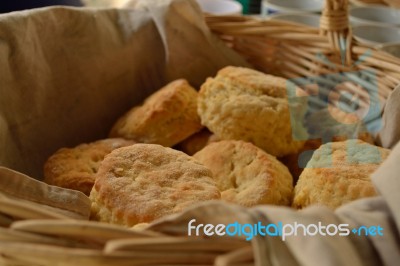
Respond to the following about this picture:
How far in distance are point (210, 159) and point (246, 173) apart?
8 centimetres

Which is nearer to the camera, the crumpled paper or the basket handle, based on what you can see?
the crumpled paper

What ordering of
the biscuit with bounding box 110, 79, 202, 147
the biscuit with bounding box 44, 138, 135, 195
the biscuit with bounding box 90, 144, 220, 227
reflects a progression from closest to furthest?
the biscuit with bounding box 90, 144, 220, 227 → the biscuit with bounding box 44, 138, 135, 195 → the biscuit with bounding box 110, 79, 202, 147

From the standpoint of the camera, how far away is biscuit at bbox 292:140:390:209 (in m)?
0.75

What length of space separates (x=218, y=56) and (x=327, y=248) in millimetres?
802

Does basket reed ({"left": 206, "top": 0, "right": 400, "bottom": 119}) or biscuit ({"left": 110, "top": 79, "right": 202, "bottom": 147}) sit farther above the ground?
basket reed ({"left": 206, "top": 0, "right": 400, "bottom": 119})

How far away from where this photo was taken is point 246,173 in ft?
2.90

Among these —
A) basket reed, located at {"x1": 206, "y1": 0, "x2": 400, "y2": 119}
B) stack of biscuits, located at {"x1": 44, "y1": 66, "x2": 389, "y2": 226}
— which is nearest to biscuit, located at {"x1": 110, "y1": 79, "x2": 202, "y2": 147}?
stack of biscuits, located at {"x1": 44, "y1": 66, "x2": 389, "y2": 226}

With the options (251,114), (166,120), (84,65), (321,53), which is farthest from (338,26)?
(84,65)

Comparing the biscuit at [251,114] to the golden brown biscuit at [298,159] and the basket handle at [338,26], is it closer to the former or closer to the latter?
the golden brown biscuit at [298,159]

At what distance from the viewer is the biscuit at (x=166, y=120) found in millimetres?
1025

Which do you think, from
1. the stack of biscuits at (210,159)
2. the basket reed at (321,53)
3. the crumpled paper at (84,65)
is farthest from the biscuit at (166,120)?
the basket reed at (321,53)

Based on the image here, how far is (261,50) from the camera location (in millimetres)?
1244

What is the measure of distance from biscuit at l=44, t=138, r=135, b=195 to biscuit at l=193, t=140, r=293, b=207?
0.17 meters

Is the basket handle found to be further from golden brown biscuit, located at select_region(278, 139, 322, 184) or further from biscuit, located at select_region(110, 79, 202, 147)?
biscuit, located at select_region(110, 79, 202, 147)
